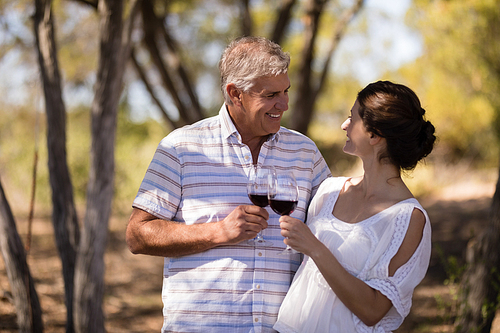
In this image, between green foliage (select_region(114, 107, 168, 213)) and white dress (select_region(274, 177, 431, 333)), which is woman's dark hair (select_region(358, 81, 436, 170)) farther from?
green foliage (select_region(114, 107, 168, 213))

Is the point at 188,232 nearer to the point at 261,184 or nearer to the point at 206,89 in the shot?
the point at 261,184

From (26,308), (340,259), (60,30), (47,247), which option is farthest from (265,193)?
(47,247)

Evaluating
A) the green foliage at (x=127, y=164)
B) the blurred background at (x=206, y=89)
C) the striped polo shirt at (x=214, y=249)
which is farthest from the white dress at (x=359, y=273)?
the green foliage at (x=127, y=164)

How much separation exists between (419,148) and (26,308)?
9.82 ft

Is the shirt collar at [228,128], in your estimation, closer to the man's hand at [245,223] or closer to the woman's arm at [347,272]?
the man's hand at [245,223]

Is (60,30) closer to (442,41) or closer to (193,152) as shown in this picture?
(193,152)

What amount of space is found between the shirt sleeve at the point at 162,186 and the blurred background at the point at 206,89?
1.38m

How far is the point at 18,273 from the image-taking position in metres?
3.43

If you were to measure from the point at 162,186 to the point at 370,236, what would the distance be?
3.40ft

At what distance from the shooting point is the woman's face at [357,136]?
2.22m

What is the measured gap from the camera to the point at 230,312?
2303mm

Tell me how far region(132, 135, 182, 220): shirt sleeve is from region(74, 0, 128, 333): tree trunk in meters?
1.81

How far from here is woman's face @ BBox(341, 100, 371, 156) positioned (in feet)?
7.30

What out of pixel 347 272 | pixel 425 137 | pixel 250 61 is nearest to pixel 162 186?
pixel 250 61
